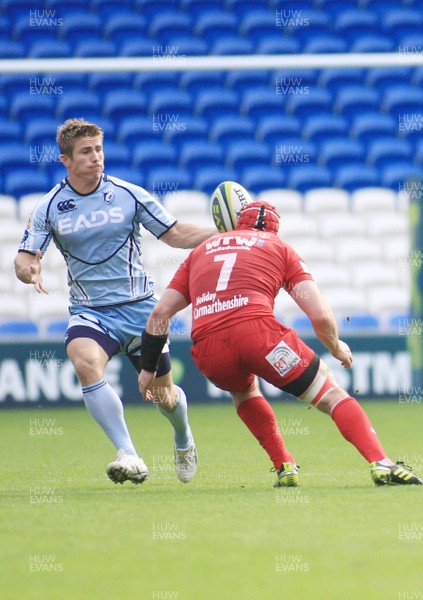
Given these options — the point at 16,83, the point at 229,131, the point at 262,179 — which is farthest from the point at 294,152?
the point at 16,83

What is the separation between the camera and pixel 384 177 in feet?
52.3

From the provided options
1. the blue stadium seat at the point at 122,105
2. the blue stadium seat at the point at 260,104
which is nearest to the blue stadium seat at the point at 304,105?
the blue stadium seat at the point at 260,104

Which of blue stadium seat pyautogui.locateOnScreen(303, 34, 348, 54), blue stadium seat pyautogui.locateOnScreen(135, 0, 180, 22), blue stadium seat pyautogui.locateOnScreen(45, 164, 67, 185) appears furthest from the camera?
blue stadium seat pyautogui.locateOnScreen(135, 0, 180, 22)

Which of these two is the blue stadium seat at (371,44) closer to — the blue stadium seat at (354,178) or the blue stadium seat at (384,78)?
the blue stadium seat at (384,78)

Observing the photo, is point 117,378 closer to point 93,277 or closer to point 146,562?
point 93,277

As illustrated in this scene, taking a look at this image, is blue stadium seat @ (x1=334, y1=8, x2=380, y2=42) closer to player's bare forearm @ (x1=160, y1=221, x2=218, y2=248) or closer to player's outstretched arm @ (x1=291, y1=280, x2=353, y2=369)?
player's bare forearm @ (x1=160, y1=221, x2=218, y2=248)

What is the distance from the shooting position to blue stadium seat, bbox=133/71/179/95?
17.0 m

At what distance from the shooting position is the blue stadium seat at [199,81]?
17.1 metres

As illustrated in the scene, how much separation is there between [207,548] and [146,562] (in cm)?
31

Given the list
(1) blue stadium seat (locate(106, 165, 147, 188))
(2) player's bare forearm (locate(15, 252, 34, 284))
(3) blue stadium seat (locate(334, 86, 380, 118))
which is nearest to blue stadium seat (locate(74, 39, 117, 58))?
(1) blue stadium seat (locate(106, 165, 147, 188))

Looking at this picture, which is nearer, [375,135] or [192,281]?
[192,281]

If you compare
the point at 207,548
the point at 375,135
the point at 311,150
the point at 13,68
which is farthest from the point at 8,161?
the point at 207,548

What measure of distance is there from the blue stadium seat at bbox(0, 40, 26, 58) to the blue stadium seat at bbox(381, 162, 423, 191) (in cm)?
546

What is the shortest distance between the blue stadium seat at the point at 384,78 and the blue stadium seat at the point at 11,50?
16.5ft
